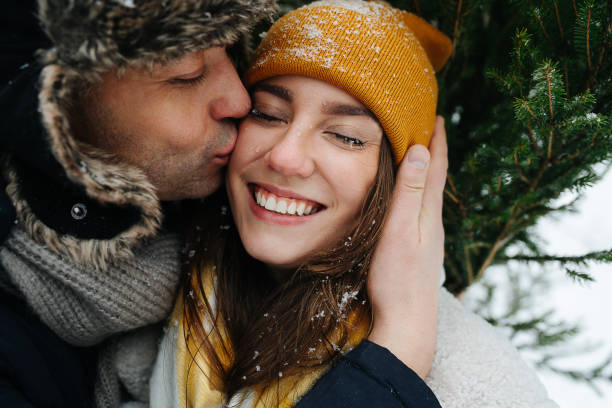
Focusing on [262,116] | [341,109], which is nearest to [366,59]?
[341,109]

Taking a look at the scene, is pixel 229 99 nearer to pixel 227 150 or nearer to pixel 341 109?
pixel 227 150

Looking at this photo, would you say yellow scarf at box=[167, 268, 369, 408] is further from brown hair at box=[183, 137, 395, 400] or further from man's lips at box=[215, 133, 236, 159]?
man's lips at box=[215, 133, 236, 159]

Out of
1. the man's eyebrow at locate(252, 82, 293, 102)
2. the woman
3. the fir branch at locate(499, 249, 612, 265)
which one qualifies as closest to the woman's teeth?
the woman

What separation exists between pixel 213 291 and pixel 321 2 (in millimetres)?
1275

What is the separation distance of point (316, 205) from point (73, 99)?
2.96 ft

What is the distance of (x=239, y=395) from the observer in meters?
1.46

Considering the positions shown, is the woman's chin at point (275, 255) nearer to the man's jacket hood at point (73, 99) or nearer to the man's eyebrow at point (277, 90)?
the man's jacket hood at point (73, 99)

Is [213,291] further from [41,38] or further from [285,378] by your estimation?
[41,38]

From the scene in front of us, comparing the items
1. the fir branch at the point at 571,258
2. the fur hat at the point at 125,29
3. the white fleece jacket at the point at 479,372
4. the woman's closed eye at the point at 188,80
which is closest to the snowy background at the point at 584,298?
the fir branch at the point at 571,258

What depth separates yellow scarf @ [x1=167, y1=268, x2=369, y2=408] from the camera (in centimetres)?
139

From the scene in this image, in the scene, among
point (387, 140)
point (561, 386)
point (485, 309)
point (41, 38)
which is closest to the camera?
point (41, 38)

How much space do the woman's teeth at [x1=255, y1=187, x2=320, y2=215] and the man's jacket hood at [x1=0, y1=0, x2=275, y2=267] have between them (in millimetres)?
389

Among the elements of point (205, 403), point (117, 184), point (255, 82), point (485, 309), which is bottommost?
point (485, 309)

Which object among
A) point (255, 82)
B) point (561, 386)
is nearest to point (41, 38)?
point (255, 82)
